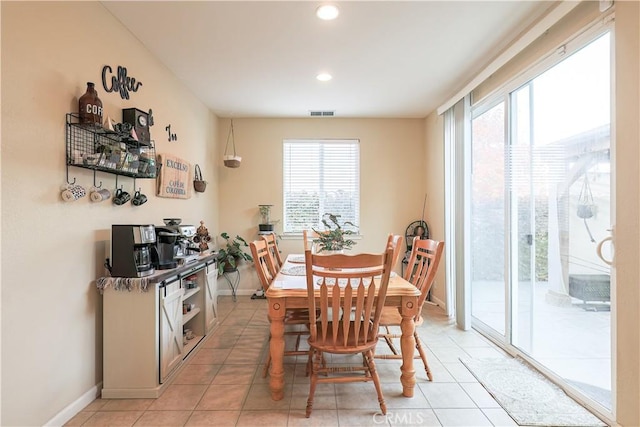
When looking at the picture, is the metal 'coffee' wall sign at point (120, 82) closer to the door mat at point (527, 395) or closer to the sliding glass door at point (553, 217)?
the sliding glass door at point (553, 217)

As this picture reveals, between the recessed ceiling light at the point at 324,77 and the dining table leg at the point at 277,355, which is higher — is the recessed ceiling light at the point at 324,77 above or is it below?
above

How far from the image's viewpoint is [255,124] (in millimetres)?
4633

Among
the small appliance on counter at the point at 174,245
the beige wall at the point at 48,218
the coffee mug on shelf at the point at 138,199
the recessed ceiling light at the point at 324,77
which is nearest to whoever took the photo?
the beige wall at the point at 48,218

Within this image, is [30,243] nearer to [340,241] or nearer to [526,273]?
[340,241]

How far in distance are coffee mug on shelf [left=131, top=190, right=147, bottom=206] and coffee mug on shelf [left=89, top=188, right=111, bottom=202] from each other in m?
0.33

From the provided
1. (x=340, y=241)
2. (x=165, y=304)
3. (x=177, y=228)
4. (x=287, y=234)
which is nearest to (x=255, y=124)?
(x=287, y=234)

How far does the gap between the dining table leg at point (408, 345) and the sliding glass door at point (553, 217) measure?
1.11 m

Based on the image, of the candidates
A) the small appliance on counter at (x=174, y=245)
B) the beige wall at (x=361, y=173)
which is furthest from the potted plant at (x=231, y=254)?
the small appliance on counter at (x=174, y=245)

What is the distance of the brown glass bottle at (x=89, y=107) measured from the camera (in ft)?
6.11

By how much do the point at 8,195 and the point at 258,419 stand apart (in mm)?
1815

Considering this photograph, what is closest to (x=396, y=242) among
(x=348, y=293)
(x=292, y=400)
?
(x=348, y=293)

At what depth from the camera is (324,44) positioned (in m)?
2.59

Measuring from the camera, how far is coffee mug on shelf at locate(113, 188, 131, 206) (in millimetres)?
2217

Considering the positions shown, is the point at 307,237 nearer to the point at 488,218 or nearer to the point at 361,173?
the point at 361,173
